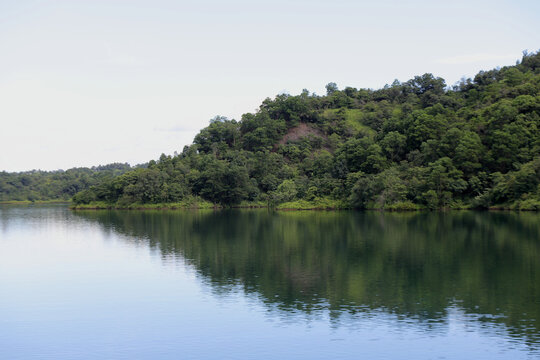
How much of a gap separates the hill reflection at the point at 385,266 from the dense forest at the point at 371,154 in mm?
21504

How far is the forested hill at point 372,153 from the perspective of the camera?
69.9 m

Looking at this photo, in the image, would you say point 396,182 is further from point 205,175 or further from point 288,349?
point 288,349

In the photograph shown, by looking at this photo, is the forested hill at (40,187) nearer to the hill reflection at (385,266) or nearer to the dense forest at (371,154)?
the dense forest at (371,154)

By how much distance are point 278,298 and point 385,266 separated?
8.70 m

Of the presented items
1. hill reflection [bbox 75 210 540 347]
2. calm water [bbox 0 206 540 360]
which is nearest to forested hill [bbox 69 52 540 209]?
hill reflection [bbox 75 210 540 347]

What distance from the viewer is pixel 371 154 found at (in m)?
80.8

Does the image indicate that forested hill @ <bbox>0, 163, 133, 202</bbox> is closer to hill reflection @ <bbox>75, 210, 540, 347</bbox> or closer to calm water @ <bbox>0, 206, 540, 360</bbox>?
hill reflection @ <bbox>75, 210, 540, 347</bbox>

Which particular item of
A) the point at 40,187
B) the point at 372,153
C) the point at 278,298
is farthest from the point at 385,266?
the point at 40,187

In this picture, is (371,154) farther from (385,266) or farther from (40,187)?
(40,187)

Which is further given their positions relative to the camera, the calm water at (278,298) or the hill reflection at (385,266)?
the hill reflection at (385,266)

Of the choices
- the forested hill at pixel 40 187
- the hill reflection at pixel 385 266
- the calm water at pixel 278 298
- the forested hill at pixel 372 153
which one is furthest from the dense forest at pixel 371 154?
the forested hill at pixel 40 187

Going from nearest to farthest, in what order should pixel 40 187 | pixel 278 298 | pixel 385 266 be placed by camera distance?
pixel 278 298 → pixel 385 266 → pixel 40 187

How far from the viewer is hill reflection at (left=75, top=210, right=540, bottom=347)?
19.9 metres

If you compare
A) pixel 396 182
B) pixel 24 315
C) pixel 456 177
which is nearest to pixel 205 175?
pixel 396 182
